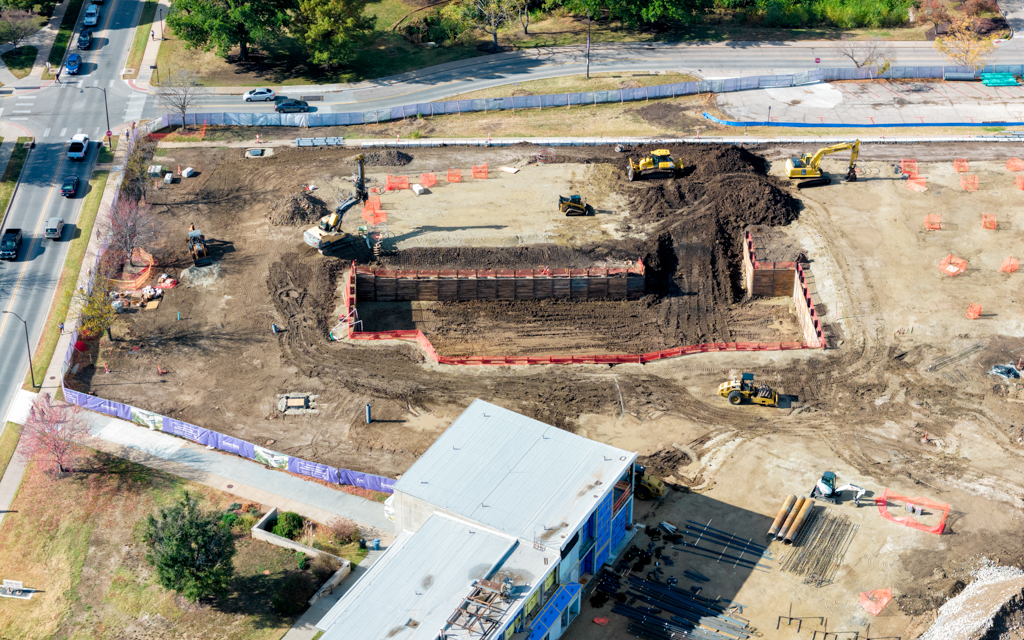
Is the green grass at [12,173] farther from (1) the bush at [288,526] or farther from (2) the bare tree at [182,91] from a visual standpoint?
(1) the bush at [288,526]

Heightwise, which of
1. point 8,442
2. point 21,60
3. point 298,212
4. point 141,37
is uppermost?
point 141,37

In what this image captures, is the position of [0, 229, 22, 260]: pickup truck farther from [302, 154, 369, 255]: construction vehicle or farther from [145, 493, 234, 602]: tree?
[145, 493, 234, 602]: tree

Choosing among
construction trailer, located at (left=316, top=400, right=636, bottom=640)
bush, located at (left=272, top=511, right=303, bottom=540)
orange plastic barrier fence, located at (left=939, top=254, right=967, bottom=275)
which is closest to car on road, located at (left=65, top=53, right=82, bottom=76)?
bush, located at (left=272, top=511, right=303, bottom=540)

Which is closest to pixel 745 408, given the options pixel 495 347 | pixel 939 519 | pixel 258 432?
pixel 939 519

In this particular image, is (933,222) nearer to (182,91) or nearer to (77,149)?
(182,91)

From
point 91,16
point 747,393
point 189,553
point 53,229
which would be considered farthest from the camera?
point 91,16

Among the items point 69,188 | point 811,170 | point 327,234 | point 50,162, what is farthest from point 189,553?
point 811,170
